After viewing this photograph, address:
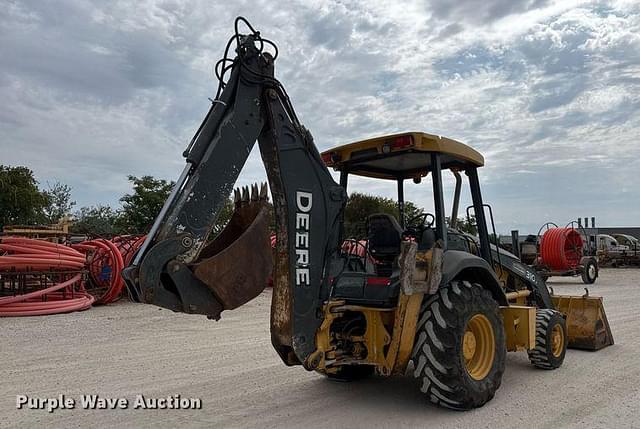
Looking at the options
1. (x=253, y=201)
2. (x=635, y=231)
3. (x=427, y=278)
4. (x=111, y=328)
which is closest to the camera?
(x=253, y=201)

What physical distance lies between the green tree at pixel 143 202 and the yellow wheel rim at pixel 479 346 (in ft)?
94.2

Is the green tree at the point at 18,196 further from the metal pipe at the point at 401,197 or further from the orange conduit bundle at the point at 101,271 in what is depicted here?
the metal pipe at the point at 401,197

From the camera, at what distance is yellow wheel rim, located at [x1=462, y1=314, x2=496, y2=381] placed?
5266mm

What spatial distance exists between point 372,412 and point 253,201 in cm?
214

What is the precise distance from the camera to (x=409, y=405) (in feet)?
17.1

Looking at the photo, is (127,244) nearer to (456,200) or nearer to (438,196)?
(456,200)

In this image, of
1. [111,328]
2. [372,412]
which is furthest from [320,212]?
[111,328]

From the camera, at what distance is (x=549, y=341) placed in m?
6.45

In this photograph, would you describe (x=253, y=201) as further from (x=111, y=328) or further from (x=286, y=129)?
(x=111, y=328)

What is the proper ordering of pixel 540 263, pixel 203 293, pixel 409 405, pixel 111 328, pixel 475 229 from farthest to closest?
pixel 540 263 → pixel 111 328 → pixel 475 229 → pixel 409 405 → pixel 203 293

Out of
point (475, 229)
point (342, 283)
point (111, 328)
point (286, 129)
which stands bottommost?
point (111, 328)

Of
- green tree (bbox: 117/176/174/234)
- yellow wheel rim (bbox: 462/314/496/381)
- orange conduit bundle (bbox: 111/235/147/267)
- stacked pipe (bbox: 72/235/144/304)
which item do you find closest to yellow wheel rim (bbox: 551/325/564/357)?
yellow wheel rim (bbox: 462/314/496/381)

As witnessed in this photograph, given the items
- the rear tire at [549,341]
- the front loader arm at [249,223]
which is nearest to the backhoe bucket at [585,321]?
the rear tire at [549,341]

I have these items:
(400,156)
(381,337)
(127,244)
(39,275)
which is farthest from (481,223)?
(127,244)
